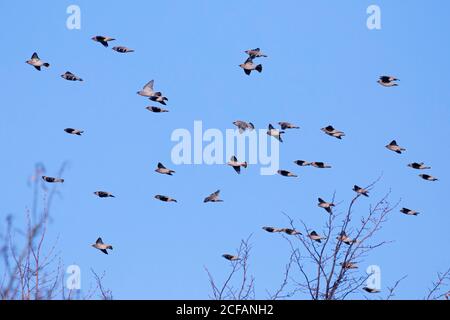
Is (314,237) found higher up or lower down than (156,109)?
lower down

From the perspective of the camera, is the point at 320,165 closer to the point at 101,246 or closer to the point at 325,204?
the point at 325,204

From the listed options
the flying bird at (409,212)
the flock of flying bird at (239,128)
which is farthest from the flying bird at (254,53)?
the flying bird at (409,212)

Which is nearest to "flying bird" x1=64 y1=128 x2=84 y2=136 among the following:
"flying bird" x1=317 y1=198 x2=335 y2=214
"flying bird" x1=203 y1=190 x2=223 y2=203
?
"flying bird" x1=203 y1=190 x2=223 y2=203

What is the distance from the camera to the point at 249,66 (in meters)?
25.9

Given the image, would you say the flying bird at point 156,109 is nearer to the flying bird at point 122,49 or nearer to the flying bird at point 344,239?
the flying bird at point 122,49

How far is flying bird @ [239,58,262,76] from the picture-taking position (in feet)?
84.4

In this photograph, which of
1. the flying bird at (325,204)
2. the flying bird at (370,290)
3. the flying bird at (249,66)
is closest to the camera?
the flying bird at (370,290)

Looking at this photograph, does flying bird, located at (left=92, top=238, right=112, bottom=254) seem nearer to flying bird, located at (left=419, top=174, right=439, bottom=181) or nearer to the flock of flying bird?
the flock of flying bird

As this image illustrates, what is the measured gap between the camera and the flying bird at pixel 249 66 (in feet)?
84.4

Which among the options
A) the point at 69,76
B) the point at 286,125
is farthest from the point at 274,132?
the point at 69,76

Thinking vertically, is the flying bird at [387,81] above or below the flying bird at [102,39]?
below

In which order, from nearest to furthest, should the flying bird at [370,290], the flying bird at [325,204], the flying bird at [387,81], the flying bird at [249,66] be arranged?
the flying bird at [370,290] → the flying bird at [325,204] → the flying bird at [387,81] → the flying bird at [249,66]
